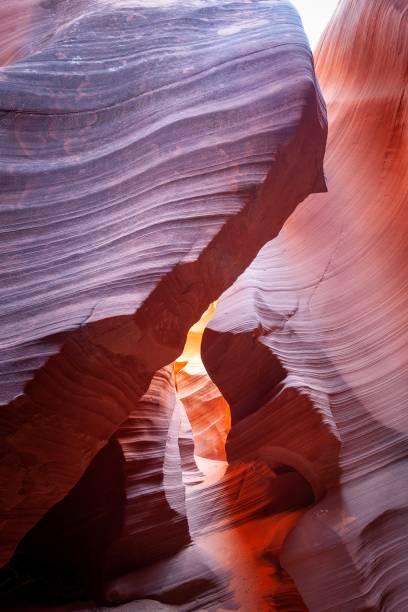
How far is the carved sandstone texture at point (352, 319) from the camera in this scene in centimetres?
340

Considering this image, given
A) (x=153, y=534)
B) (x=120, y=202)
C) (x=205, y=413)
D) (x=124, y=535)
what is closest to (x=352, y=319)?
(x=153, y=534)

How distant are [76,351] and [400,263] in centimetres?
295

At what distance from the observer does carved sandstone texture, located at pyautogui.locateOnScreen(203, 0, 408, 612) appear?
3.40 meters

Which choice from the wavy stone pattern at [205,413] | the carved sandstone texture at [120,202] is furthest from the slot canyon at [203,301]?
the wavy stone pattern at [205,413]

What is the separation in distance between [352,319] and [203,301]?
212cm

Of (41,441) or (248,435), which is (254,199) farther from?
(248,435)

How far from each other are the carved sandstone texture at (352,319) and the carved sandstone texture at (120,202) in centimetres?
137

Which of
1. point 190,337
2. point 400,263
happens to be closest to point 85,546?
point 400,263

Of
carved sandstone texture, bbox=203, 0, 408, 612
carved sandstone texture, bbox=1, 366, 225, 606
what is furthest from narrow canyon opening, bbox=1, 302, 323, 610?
carved sandstone texture, bbox=203, 0, 408, 612

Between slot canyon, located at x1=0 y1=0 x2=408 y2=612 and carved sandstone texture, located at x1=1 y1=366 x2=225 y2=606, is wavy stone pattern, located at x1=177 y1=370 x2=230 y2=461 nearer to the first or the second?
slot canyon, located at x1=0 y1=0 x2=408 y2=612

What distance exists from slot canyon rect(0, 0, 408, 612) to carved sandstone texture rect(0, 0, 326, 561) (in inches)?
0.4

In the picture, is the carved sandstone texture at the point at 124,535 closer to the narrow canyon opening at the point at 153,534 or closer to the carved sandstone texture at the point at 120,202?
the narrow canyon opening at the point at 153,534

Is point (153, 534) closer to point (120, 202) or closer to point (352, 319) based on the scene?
point (352, 319)

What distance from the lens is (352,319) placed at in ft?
13.7
